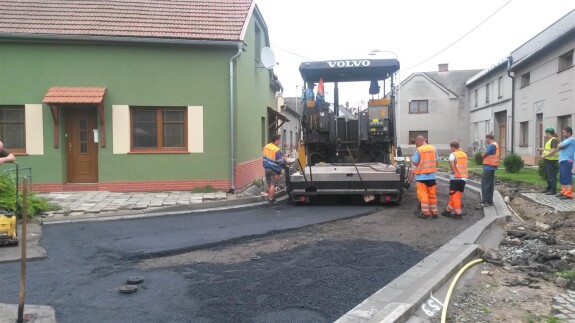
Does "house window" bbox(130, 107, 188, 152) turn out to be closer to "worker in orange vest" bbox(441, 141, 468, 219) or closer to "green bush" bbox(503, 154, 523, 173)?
"worker in orange vest" bbox(441, 141, 468, 219)

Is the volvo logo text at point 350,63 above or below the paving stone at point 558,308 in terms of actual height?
above

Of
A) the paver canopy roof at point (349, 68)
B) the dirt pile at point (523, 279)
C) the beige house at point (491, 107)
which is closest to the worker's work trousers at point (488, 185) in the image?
the dirt pile at point (523, 279)

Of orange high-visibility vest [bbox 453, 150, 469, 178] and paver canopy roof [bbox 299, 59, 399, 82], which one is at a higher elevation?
paver canopy roof [bbox 299, 59, 399, 82]

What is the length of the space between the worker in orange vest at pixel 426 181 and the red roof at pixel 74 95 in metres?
7.46

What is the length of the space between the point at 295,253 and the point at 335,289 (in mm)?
1515

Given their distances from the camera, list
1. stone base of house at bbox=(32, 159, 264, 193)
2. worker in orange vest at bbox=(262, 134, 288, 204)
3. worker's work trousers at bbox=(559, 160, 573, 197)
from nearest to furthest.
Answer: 1. worker's work trousers at bbox=(559, 160, 573, 197)
2. worker in orange vest at bbox=(262, 134, 288, 204)
3. stone base of house at bbox=(32, 159, 264, 193)

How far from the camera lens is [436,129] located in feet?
128

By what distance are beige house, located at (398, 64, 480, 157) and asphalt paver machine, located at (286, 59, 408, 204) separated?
27875 millimetres

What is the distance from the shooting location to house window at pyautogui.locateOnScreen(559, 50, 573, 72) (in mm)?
17578

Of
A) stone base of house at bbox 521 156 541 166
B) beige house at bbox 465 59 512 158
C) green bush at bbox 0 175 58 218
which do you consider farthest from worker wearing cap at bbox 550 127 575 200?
beige house at bbox 465 59 512 158

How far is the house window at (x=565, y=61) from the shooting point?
17578 mm

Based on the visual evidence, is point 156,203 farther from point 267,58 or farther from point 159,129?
point 267,58

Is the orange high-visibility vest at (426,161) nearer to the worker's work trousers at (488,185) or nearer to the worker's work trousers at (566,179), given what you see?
the worker's work trousers at (488,185)

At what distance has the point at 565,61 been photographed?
1812cm
